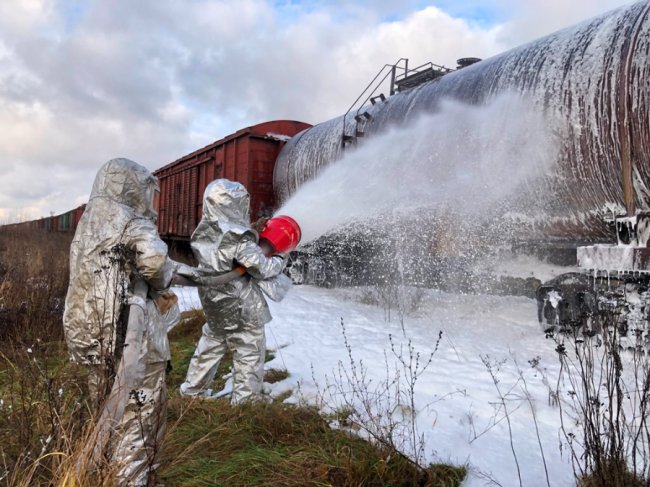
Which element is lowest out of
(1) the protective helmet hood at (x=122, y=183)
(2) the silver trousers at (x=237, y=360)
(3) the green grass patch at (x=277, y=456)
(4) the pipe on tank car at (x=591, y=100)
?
(3) the green grass patch at (x=277, y=456)

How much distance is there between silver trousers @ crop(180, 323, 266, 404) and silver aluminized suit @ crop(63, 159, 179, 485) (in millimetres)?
1207

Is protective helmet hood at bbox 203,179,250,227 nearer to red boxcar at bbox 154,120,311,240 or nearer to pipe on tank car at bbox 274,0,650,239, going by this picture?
pipe on tank car at bbox 274,0,650,239

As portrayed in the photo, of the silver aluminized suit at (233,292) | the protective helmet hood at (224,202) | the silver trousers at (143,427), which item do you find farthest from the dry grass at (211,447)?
the protective helmet hood at (224,202)

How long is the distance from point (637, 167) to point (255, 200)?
7.25 metres

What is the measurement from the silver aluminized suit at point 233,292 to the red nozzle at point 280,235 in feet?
0.55

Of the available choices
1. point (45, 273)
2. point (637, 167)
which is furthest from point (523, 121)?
point (45, 273)

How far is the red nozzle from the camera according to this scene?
3.71 metres

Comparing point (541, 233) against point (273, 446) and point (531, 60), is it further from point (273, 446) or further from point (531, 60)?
point (273, 446)

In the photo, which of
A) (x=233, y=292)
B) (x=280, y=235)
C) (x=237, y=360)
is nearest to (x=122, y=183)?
(x=233, y=292)

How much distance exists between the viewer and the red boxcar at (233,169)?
395 inches

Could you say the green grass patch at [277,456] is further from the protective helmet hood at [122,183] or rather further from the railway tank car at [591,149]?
the railway tank car at [591,149]

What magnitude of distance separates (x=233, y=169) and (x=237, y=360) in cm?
755

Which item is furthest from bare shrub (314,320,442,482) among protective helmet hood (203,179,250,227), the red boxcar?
the red boxcar

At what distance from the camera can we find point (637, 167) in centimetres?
405
